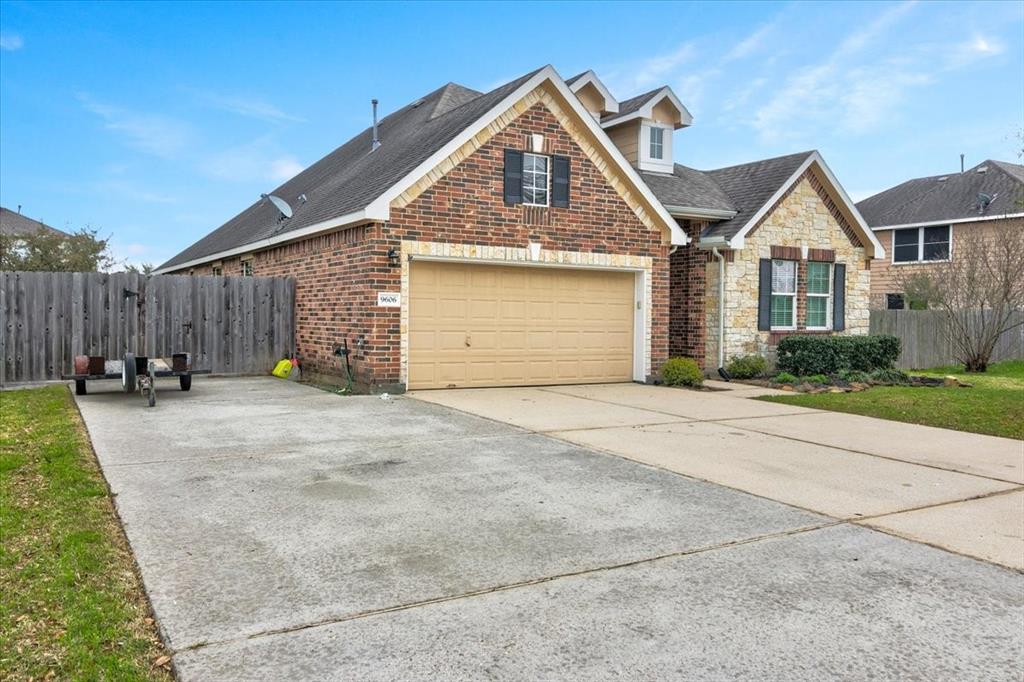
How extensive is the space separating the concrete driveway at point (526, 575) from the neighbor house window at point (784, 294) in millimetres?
11085

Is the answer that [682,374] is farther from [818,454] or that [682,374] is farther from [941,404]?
[818,454]

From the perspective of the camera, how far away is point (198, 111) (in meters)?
17.3

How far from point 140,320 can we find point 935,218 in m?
30.5

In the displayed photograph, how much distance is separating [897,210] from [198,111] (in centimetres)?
2962

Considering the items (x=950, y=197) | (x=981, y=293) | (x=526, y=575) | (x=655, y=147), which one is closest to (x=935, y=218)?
(x=950, y=197)

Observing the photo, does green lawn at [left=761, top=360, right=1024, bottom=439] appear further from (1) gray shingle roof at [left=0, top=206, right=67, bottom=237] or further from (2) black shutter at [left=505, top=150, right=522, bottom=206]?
(1) gray shingle roof at [left=0, top=206, right=67, bottom=237]

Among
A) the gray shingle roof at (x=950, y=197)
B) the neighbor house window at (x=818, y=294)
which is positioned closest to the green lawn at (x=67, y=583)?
the neighbor house window at (x=818, y=294)

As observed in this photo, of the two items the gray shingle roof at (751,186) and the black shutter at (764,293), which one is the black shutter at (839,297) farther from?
the gray shingle roof at (751,186)

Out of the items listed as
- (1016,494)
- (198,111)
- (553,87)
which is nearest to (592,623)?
(1016,494)

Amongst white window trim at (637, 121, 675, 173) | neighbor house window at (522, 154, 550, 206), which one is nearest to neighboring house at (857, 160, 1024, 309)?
white window trim at (637, 121, 675, 173)

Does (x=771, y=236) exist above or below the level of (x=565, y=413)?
above

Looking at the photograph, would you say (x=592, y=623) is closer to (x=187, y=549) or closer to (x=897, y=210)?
(x=187, y=549)

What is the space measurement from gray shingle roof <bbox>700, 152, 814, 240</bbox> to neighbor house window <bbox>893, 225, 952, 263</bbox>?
51.1 ft

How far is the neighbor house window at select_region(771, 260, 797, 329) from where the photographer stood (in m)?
17.8
